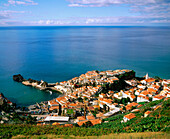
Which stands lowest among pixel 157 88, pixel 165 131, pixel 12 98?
pixel 12 98

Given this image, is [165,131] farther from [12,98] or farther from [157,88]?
[12,98]

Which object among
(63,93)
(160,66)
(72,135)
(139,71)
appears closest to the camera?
(72,135)

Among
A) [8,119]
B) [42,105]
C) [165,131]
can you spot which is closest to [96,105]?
[42,105]

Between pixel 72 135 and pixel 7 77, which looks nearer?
pixel 72 135

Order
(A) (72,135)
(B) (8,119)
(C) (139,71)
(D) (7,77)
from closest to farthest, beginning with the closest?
(A) (72,135), (B) (8,119), (D) (7,77), (C) (139,71)

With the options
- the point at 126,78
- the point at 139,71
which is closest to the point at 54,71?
the point at 126,78

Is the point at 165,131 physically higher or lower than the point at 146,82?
higher

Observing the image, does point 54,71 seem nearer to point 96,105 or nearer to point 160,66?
point 96,105
